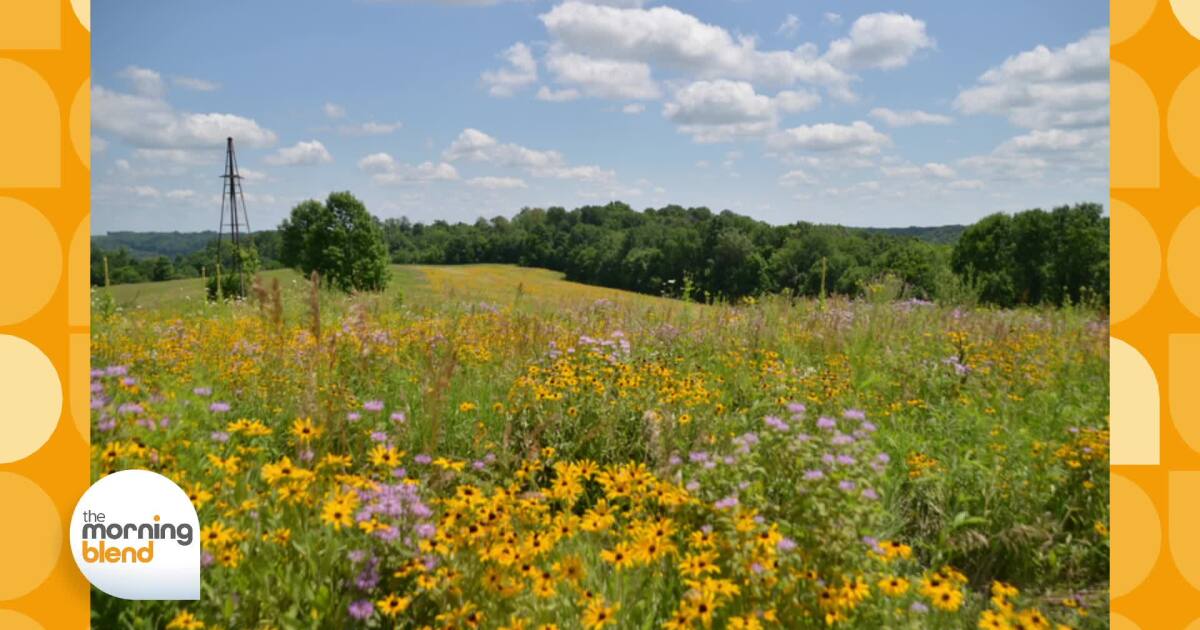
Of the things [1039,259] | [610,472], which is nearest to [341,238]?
Answer: [1039,259]

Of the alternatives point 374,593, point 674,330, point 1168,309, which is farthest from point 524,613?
point 674,330

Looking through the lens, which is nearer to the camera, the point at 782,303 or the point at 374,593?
the point at 374,593

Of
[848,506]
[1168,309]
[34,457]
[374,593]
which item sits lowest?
[374,593]

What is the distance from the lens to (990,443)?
139 inches

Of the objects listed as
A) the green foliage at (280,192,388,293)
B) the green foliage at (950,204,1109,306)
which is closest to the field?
the green foliage at (950,204,1109,306)

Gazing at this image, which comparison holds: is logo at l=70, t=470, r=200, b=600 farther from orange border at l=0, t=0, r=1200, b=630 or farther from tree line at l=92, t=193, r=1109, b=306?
tree line at l=92, t=193, r=1109, b=306

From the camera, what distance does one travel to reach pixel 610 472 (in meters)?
2.49

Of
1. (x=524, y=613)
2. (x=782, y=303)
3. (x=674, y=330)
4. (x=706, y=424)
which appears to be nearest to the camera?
(x=524, y=613)

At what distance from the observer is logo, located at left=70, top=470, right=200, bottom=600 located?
152 centimetres

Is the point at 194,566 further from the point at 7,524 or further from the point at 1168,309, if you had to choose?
the point at 1168,309

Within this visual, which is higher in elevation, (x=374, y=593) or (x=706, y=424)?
(x=706, y=424)

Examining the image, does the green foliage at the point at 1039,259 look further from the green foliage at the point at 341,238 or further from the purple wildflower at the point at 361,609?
the green foliage at the point at 341,238

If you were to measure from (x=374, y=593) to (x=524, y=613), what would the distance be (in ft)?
1.69

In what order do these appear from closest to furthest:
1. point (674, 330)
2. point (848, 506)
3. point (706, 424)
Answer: point (848, 506), point (706, 424), point (674, 330)
